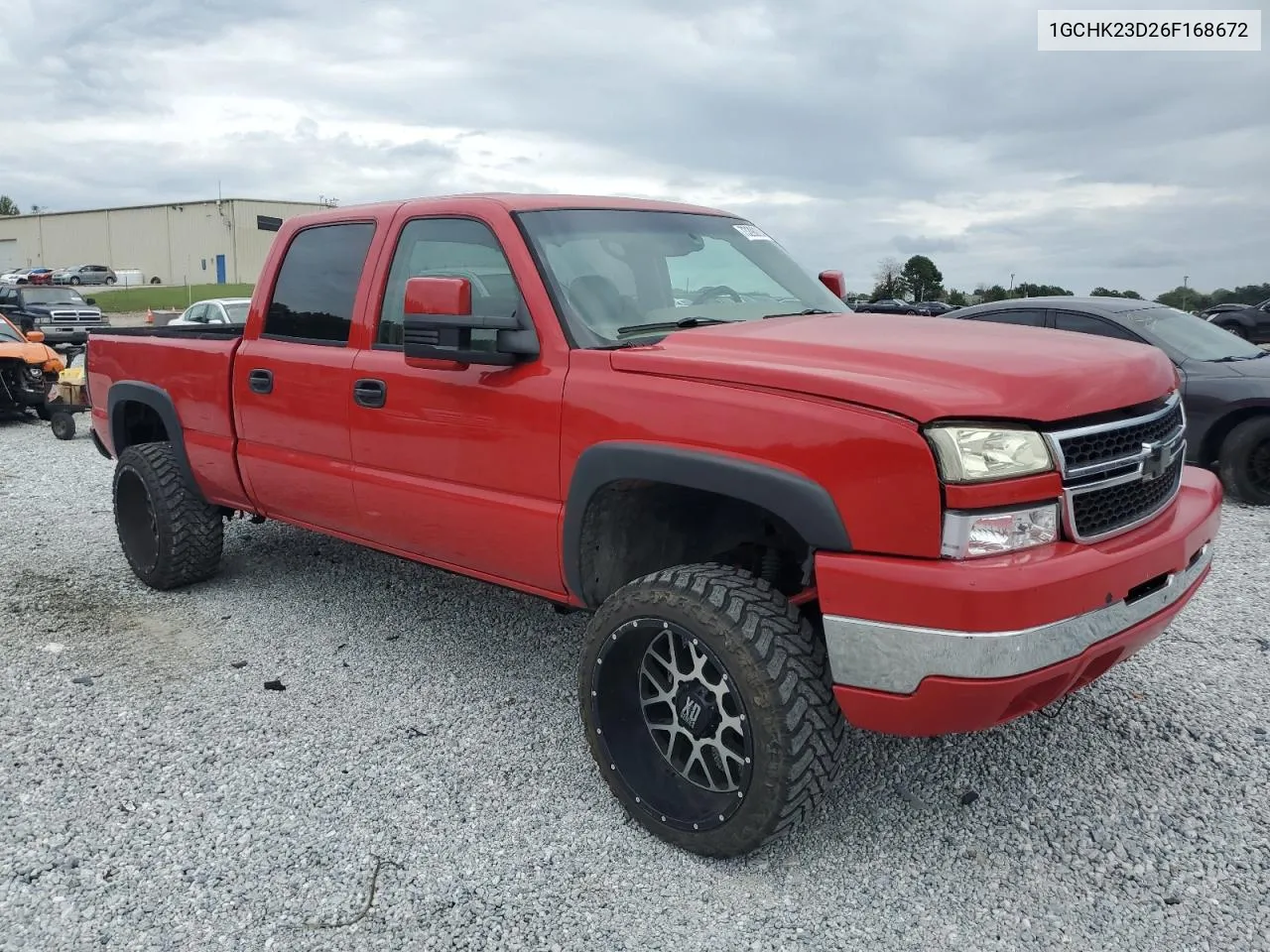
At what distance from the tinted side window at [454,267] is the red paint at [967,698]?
1.74 metres

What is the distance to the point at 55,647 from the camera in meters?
4.62

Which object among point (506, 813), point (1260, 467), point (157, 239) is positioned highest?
point (157, 239)

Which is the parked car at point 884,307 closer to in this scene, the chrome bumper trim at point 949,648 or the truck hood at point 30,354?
the chrome bumper trim at point 949,648

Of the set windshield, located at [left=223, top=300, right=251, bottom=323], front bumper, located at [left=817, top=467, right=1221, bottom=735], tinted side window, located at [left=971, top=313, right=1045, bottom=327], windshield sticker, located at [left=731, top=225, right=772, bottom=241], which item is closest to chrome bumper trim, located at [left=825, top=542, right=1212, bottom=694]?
front bumper, located at [left=817, top=467, right=1221, bottom=735]

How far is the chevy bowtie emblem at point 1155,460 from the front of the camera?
283 cm

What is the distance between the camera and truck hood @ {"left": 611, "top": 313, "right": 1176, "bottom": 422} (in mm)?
2512

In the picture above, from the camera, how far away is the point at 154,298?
53.6 meters

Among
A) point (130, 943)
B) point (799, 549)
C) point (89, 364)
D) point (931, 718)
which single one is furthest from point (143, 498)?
point (931, 718)

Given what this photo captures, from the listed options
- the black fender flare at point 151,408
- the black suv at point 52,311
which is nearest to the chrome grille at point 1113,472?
the black fender flare at point 151,408

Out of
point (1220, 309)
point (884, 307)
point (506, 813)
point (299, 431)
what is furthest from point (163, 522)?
point (1220, 309)

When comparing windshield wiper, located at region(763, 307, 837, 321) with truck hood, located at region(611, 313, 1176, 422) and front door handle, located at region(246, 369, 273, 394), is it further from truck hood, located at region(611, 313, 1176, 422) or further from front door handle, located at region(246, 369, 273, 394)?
front door handle, located at region(246, 369, 273, 394)

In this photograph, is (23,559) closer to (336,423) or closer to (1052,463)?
(336,423)

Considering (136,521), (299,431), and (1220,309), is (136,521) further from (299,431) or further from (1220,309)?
(1220,309)

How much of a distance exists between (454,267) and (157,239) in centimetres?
8092
